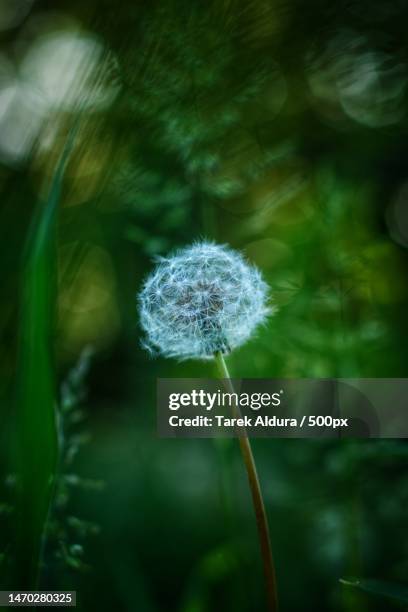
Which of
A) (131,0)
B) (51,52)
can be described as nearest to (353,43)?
(131,0)

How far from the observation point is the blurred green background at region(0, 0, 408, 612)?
63 cm

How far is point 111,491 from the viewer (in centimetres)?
65

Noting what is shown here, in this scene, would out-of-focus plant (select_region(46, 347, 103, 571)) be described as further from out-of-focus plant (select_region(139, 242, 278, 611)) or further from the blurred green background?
out-of-focus plant (select_region(139, 242, 278, 611))

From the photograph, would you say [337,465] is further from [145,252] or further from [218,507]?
[145,252]

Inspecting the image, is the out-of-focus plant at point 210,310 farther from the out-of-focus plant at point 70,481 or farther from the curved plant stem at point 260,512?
the out-of-focus plant at point 70,481

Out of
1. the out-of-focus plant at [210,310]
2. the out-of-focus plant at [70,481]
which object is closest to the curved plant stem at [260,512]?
the out-of-focus plant at [210,310]

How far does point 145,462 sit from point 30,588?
184mm

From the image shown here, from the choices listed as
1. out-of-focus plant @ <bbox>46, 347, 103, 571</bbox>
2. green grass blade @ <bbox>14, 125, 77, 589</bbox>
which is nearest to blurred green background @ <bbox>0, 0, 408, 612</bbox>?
out-of-focus plant @ <bbox>46, 347, 103, 571</bbox>

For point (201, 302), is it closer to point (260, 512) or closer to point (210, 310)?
point (210, 310)
